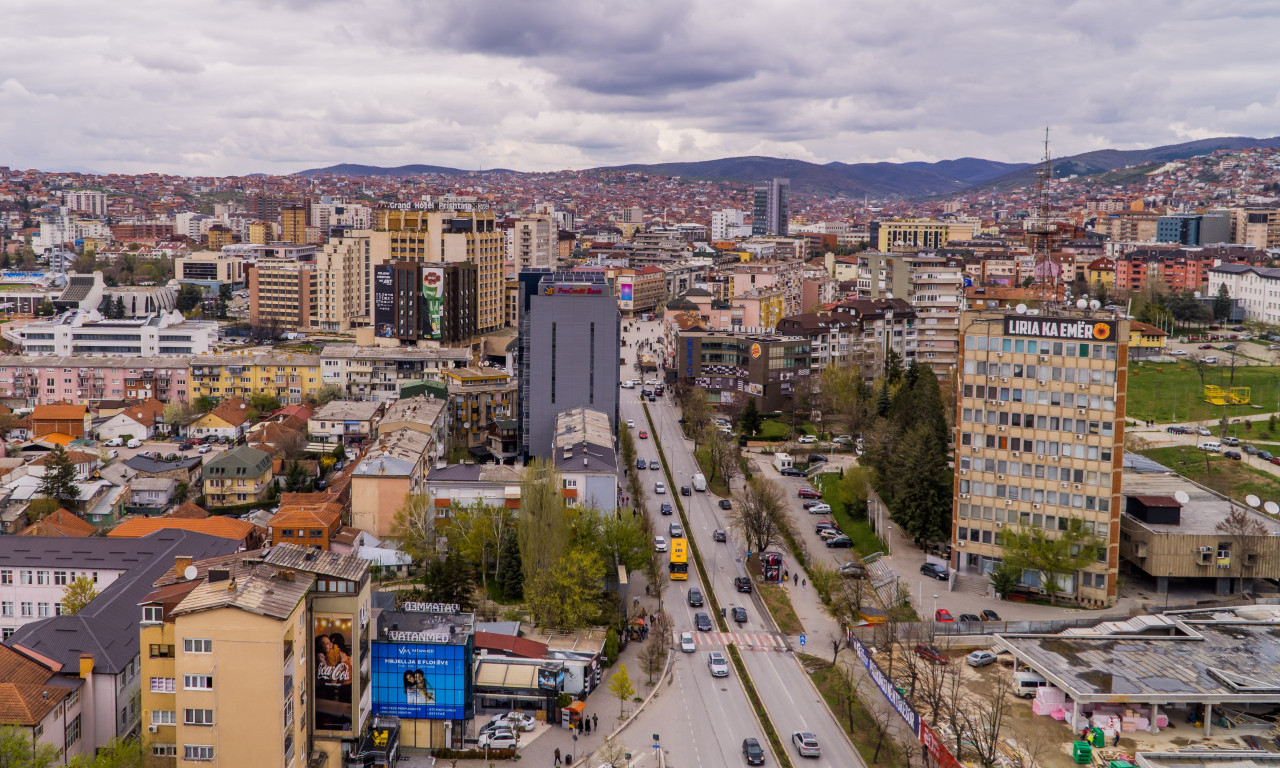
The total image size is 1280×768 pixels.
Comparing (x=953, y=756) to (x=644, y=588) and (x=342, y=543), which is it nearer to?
(x=644, y=588)

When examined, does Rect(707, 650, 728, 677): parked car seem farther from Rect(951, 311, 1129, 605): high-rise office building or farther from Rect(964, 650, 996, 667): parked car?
Rect(951, 311, 1129, 605): high-rise office building

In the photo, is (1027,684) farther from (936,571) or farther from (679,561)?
(679,561)

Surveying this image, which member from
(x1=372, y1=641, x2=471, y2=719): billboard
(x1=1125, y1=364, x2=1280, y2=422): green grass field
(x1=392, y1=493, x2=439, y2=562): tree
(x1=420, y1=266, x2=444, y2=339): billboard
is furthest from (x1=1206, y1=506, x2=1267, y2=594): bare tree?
(x1=420, y1=266, x2=444, y2=339): billboard

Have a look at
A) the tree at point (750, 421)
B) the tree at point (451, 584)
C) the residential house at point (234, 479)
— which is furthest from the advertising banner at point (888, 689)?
the residential house at point (234, 479)

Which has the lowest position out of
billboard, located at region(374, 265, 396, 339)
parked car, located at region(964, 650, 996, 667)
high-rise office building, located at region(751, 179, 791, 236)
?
parked car, located at region(964, 650, 996, 667)

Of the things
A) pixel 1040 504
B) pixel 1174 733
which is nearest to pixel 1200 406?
pixel 1040 504

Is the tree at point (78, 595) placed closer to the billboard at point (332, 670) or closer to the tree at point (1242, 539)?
the billboard at point (332, 670)

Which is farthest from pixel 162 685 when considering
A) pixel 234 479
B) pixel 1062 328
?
pixel 1062 328
